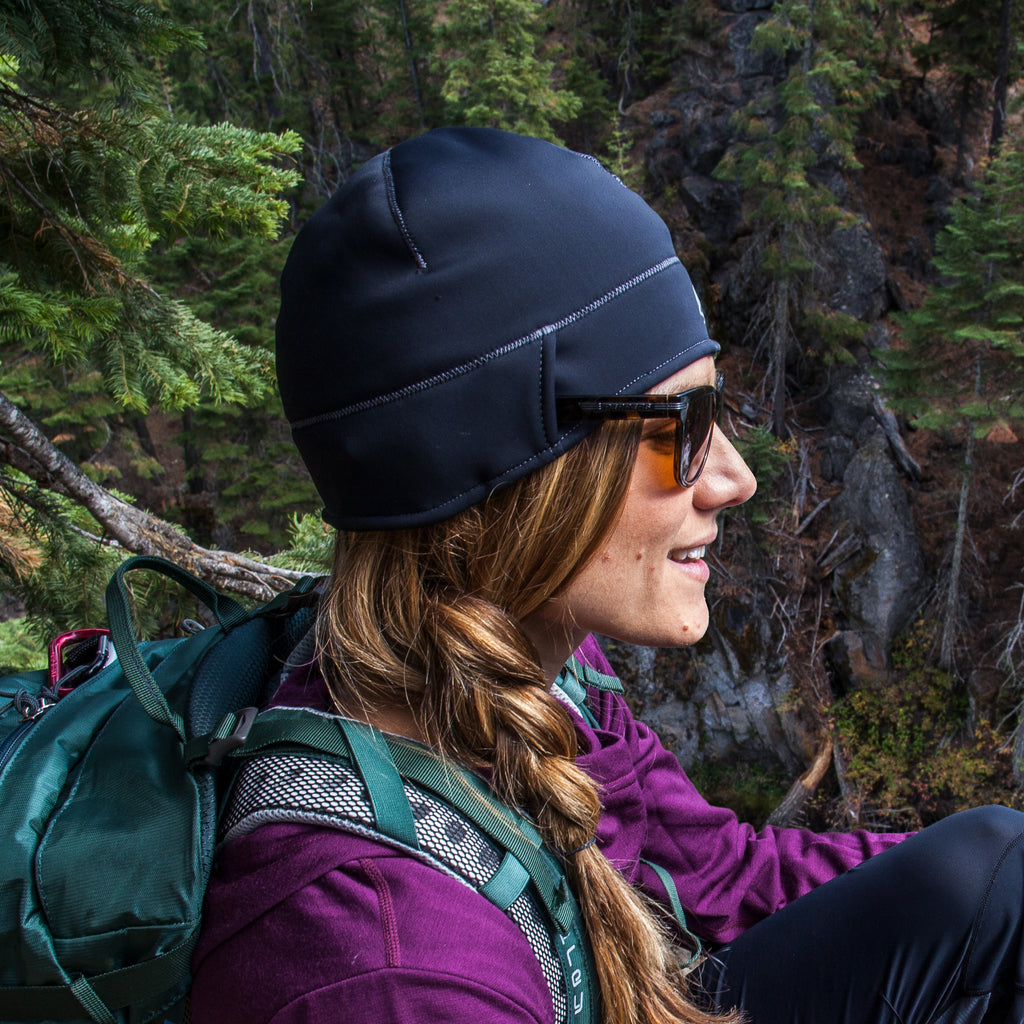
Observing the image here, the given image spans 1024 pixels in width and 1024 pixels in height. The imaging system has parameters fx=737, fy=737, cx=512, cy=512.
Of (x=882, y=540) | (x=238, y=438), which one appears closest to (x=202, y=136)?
(x=238, y=438)

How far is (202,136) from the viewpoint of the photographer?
227cm

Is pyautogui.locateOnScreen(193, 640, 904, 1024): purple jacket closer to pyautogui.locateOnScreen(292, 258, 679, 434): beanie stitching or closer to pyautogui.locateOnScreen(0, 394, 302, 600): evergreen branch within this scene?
pyautogui.locateOnScreen(292, 258, 679, 434): beanie stitching

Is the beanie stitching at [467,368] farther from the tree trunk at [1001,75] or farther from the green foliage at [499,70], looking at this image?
the tree trunk at [1001,75]

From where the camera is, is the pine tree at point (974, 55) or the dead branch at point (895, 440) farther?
the pine tree at point (974, 55)

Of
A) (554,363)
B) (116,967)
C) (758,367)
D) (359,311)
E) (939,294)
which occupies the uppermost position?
(359,311)

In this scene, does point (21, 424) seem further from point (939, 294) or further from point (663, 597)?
point (939, 294)

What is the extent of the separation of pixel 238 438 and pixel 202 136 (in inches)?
486

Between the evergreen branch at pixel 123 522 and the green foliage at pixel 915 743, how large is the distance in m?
11.8

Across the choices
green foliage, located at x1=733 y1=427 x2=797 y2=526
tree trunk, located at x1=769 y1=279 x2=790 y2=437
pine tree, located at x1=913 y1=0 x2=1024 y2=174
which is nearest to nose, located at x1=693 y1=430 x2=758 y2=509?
green foliage, located at x1=733 y1=427 x2=797 y2=526

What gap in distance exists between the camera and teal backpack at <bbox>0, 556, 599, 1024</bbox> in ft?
3.16

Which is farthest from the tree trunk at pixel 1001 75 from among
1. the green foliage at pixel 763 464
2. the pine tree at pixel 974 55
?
the green foliage at pixel 763 464

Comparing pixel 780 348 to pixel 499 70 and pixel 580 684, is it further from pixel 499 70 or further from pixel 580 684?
pixel 580 684

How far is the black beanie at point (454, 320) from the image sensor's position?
1126mm

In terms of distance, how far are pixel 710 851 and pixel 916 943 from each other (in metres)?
0.50
